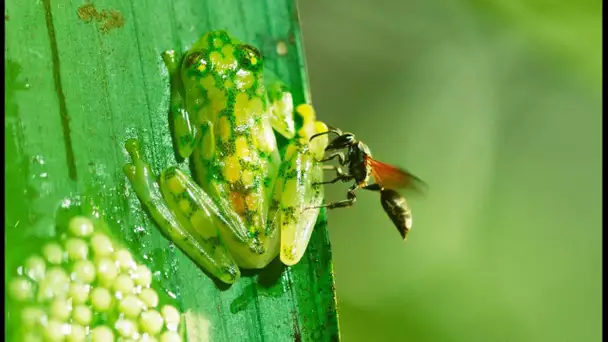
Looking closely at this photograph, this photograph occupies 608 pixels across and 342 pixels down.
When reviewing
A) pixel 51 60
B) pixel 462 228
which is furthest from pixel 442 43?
pixel 51 60

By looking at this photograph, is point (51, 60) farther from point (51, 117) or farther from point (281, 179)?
point (281, 179)

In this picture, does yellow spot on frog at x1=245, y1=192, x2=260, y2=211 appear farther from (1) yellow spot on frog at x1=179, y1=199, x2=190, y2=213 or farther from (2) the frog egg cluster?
(2) the frog egg cluster

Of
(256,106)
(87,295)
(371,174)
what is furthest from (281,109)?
(87,295)

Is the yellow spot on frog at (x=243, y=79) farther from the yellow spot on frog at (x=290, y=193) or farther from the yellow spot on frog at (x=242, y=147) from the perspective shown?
the yellow spot on frog at (x=290, y=193)

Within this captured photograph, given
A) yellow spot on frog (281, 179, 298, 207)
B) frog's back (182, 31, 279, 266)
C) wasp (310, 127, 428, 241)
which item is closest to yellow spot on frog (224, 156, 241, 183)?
frog's back (182, 31, 279, 266)

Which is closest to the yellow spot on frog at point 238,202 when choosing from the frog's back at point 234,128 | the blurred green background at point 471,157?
the frog's back at point 234,128

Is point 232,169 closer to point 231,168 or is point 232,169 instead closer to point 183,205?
point 231,168
